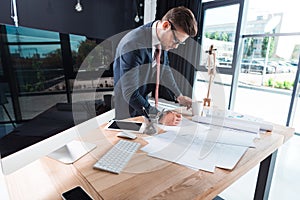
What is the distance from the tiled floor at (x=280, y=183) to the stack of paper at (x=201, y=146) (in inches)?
35.2

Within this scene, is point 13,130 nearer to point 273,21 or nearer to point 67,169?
point 67,169

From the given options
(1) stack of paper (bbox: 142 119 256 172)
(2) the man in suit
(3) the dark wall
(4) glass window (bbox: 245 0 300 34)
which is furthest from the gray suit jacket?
(4) glass window (bbox: 245 0 300 34)

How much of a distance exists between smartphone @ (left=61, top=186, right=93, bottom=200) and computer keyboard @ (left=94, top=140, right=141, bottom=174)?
0.39 feet

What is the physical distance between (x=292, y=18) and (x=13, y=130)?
3238mm

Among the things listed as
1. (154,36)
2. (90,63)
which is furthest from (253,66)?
(90,63)

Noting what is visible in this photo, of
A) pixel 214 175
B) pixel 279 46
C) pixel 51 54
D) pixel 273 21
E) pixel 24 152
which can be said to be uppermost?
pixel 273 21

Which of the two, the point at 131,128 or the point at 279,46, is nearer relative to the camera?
the point at 131,128

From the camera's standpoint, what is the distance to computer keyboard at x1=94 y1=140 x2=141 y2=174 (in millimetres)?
→ 654

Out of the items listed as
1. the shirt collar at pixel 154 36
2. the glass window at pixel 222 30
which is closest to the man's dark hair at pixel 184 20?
the shirt collar at pixel 154 36

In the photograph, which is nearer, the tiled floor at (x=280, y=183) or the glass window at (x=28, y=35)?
the glass window at (x=28, y=35)

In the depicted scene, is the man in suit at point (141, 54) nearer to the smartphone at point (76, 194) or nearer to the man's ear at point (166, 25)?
the man's ear at point (166, 25)

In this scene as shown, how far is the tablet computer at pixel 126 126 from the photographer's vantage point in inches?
39.7

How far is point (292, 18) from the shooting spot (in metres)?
2.50

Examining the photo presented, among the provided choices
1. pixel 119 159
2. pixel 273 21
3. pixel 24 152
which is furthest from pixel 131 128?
pixel 273 21
